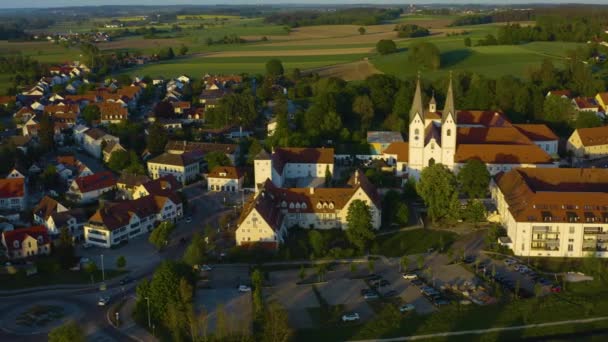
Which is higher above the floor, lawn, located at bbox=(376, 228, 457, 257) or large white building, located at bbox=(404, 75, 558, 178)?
large white building, located at bbox=(404, 75, 558, 178)

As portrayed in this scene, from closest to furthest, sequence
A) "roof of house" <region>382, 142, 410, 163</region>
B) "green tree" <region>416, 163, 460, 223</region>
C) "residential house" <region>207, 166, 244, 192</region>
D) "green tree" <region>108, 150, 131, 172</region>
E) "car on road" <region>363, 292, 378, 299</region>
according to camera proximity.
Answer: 1. "car on road" <region>363, 292, 378, 299</region>
2. "green tree" <region>416, 163, 460, 223</region>
3. "residential house" <region>207, 166, 244, 192</region>
4. "roof of house" <region>382, 142, 410, 163</region>
5. "green tree" <region>108, 150, 131, 172</region>

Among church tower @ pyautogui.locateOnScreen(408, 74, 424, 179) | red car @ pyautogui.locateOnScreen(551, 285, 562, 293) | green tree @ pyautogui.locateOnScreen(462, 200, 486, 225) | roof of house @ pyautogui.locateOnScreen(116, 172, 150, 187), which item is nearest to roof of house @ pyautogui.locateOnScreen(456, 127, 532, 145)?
church tower @ pyautogui.locateOnScreen(408, 74, 424, 179)

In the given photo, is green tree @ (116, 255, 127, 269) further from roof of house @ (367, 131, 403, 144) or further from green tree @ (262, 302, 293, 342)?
roof of house @ (367, 131, 403, 144)

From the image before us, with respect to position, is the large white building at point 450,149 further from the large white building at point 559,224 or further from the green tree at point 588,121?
the green tree at point 588,121

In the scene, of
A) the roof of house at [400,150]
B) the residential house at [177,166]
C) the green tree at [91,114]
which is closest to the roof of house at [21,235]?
the residential house at [177,166]

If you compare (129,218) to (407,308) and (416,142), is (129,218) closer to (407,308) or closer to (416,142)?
(407,308)

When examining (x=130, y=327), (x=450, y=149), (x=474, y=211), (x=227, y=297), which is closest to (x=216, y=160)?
(x=450, y=149)
